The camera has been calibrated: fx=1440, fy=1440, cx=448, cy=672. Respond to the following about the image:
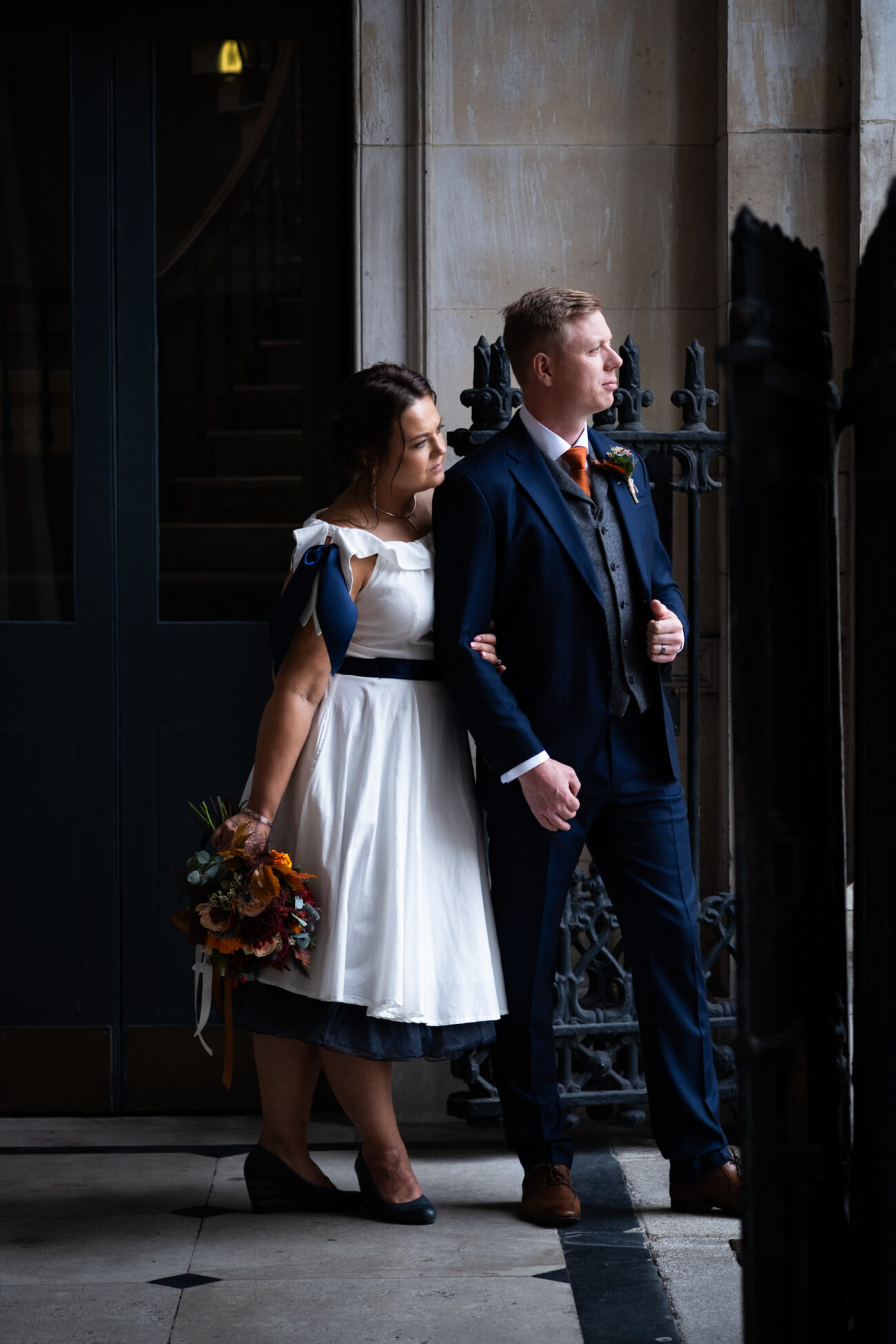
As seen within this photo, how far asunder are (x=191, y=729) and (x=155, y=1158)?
1283mm

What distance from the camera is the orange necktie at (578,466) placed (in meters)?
3.40

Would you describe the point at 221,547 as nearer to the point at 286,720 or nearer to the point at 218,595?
the point at 218,595

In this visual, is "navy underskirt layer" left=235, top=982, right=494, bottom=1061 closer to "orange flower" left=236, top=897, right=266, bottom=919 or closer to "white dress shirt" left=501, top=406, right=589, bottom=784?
"orange flower" left=236, top=897, right=266, bottom=919

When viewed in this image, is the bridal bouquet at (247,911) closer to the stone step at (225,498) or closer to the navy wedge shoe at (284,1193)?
the navy wedge shoe at (284,1193)

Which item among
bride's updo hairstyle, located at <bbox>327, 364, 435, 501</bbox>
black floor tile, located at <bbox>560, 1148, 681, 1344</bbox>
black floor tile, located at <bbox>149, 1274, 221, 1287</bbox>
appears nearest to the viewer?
black floor tile, located at <bbox>560, 1148, 681, 1344</bbox>

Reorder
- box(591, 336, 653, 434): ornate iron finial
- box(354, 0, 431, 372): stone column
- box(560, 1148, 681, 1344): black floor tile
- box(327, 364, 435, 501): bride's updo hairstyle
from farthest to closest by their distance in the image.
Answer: box(354, 0, 431, 372): stone column, box(591, 336, 653, 434): ornate iron finial, box(327, 364, 435, 501): bride's updo hairstyle, box(560, 1148, 681, 1344): black floor tile

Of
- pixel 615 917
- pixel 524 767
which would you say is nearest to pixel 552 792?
pixel 524 767

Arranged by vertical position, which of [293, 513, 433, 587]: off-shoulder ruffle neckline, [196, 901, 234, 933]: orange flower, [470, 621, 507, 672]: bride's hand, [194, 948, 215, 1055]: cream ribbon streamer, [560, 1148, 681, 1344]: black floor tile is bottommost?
[560, 1148, 681, 1344]: black floor tile

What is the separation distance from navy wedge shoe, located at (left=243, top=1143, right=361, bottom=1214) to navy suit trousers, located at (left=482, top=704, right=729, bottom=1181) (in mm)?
549

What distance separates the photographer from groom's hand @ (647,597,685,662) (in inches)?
131

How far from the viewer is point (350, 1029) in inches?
131

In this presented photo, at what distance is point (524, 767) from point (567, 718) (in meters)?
0.18

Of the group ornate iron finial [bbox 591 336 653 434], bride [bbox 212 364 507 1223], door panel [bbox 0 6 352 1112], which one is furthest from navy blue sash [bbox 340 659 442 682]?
door panel [bbox 0 6 352 1112]

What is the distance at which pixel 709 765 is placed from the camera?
446cm
